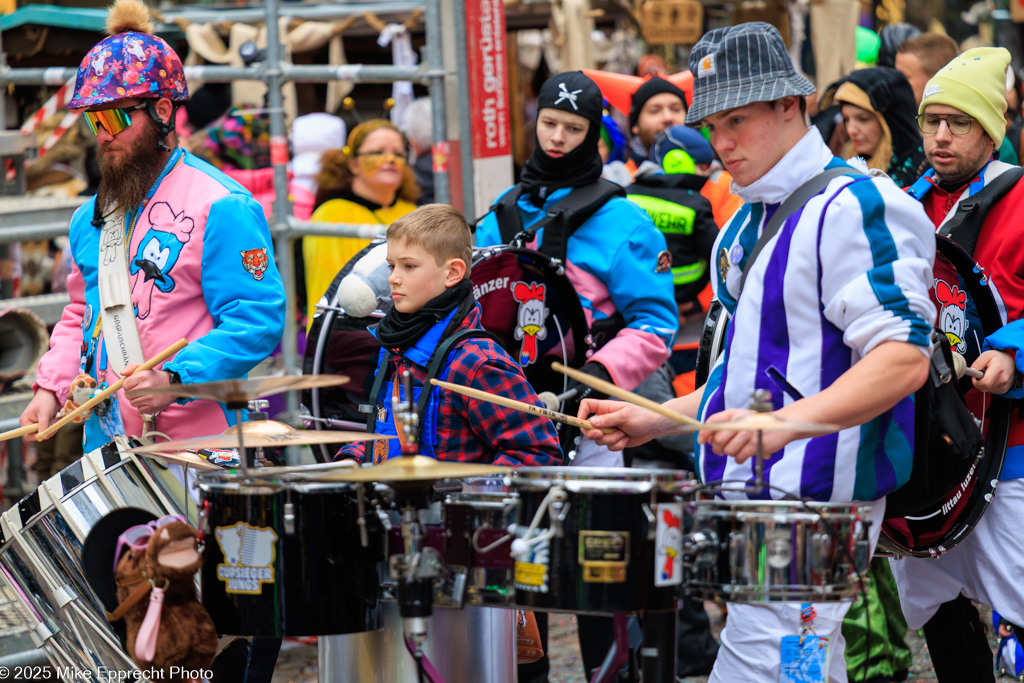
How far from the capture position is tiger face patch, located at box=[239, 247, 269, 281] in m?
3.80

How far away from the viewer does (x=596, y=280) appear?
4.41 metres

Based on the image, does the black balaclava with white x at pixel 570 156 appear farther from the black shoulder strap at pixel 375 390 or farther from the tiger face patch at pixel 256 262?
the black shoulder strap at pixel 375 390

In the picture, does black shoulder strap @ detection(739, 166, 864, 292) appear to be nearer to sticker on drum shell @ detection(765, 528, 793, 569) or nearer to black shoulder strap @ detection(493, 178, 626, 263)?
sticker on drum shell @ detection(765, 528, 793, 569)

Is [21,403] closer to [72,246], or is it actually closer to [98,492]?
[72,246]

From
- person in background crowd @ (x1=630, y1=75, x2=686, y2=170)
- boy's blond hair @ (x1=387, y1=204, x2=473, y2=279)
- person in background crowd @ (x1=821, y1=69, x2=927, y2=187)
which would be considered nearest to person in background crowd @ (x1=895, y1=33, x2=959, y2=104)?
person in background crowd @ (x1=821, y1=69, x2=927, y2=187)

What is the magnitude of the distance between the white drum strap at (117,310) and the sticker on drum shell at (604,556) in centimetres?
178

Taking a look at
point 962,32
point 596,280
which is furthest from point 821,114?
point 962,32

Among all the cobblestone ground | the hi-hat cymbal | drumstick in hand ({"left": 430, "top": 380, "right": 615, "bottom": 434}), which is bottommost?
the cobblestone ground

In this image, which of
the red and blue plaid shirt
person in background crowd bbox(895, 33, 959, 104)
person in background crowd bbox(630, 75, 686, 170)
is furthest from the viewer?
person in background crowd bbox(630, 75, 686, 170)

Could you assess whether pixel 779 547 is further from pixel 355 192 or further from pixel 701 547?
pixel 355 192

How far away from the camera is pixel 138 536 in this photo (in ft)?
9.95

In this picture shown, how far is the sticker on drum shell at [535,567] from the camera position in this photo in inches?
101

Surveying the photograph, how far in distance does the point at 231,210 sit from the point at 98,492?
997mm

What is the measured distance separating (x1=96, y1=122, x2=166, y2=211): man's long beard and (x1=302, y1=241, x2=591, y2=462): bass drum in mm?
829
